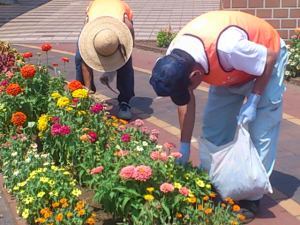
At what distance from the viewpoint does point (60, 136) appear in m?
4.71

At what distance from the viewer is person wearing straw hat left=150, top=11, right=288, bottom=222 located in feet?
12.2

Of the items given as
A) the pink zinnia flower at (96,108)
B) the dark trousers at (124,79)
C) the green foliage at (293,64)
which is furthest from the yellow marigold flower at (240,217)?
the green foliage at (293,64)

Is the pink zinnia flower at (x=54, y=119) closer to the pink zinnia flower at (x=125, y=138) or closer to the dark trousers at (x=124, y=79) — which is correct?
the pink zinnia flower at (x=125, y=138)

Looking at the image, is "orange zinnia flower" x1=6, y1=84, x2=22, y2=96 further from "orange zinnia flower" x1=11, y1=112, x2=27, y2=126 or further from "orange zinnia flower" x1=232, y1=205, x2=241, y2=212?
"orange zinnia flower" x1=232, y1=205, x2=241, y2=212

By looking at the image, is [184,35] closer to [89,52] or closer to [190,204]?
[190,204]

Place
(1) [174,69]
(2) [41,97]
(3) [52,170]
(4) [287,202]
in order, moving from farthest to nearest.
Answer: (2) [41,97] → (4) [287,202] → (3) [52,170] → (1) [174,69]

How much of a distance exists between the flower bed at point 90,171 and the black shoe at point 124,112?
54.2 inches

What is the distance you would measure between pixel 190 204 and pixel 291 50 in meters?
5.79

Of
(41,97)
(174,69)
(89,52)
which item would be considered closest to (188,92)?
(174,69)

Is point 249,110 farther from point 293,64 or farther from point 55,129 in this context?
point 293,64

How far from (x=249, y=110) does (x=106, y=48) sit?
2580 mm

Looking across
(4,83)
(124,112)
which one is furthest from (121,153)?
(124,112)

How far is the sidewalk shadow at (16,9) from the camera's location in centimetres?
1877

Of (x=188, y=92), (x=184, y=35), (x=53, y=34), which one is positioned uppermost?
(x=184, y=35)
